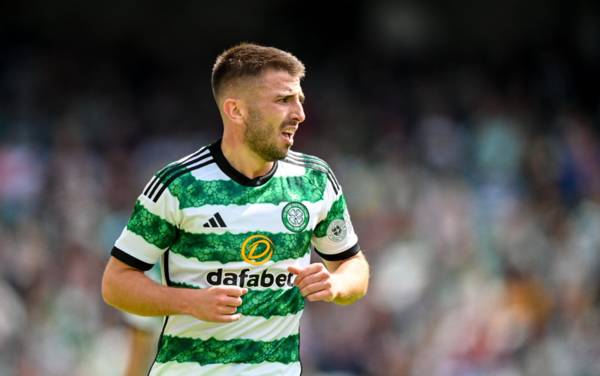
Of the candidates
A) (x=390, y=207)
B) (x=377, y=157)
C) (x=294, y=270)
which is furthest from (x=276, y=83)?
(x=377, y=157)

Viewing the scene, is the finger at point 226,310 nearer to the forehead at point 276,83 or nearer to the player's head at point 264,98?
the player's head at point 264,98

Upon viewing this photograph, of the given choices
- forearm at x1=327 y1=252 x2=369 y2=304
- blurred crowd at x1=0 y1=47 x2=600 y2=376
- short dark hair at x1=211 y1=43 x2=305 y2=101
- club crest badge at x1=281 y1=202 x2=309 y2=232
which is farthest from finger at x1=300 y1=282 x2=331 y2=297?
blurred crowd at x1=0 y1=47 x2=600 y2=376

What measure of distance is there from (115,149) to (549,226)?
17.5 feet

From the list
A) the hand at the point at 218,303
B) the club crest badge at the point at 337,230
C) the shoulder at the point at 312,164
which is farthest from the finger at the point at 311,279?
the shoulder at the point at 312,164

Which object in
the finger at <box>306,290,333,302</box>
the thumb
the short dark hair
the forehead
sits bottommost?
the finger at <box>306,290,333,302</box>

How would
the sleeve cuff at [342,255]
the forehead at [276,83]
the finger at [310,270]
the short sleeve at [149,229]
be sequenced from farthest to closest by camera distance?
1. the sleeve cuff at [342,255]
2. the forehead at [276,83]
3. the short sleeve at [149,229]
4. the finger at [310,270]

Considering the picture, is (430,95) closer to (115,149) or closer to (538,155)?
(538,155)

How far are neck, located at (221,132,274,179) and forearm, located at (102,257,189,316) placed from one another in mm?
649

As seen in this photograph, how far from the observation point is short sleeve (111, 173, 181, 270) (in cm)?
487

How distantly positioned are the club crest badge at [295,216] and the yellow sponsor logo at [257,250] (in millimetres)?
124

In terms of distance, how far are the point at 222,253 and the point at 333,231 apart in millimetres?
616

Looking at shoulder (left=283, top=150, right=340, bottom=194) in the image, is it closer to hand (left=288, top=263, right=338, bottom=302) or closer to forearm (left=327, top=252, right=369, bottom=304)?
forearm (left=327, top=252, right=369, bottom=304)

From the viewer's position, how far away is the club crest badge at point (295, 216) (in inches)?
196

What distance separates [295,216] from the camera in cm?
500
